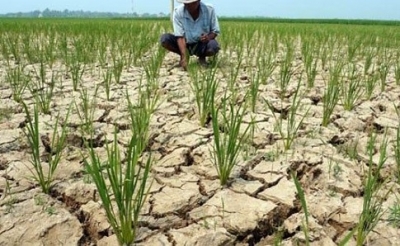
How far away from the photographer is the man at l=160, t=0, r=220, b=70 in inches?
138

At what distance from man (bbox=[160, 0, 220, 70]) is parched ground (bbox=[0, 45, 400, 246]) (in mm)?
1334

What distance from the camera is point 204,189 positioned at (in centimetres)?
151

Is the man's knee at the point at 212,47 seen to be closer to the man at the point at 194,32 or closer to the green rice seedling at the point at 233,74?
the man at the point at 194,32

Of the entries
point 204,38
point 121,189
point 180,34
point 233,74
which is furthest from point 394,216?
point 180,34

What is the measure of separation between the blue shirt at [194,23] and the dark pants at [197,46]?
65 mm

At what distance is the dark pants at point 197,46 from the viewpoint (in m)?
3.54

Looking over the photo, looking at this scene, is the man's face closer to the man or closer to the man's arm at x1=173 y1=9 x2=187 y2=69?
the man

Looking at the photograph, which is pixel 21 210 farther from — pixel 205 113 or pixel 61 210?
pixel 205 113

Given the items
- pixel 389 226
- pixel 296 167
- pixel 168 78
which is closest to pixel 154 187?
pixel 296 167

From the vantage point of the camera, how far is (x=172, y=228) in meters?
1.28

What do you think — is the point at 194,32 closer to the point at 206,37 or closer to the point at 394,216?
the point at 206,37

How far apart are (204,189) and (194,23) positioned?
2363 mm

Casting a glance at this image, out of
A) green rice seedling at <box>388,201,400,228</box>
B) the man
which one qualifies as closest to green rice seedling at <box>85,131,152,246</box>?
green rice seedling at <box>388,201,400,228</box>

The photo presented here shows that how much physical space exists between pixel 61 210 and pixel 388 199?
1085 millimetres
